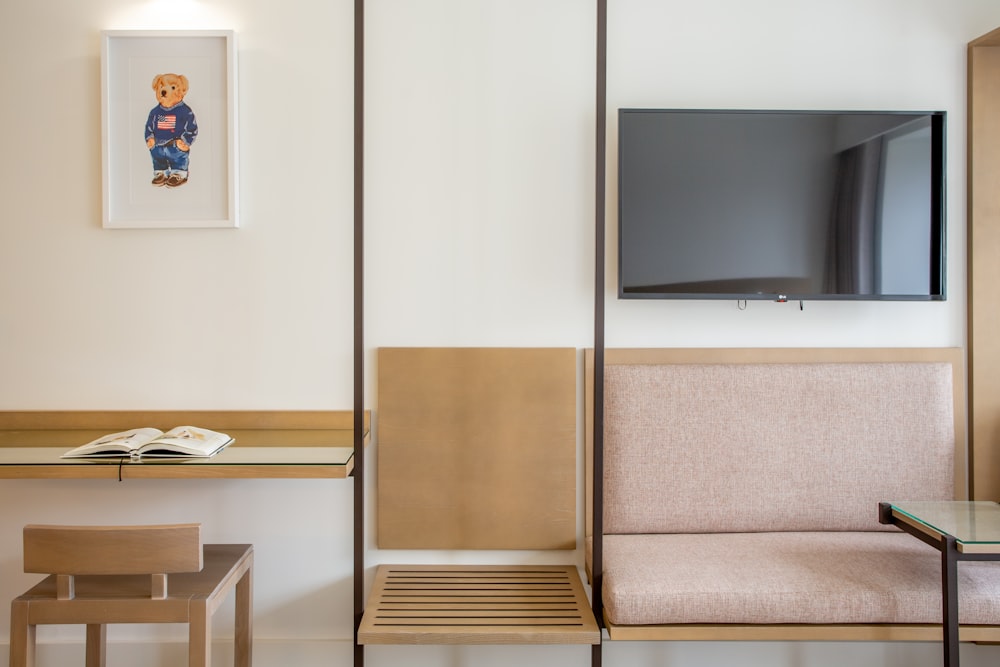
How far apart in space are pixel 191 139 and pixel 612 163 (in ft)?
4.27

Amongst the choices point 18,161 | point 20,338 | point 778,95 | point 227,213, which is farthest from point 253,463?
point 778,95

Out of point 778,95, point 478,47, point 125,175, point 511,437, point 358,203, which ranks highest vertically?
point 478,47

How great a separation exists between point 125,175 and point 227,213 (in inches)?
12.7

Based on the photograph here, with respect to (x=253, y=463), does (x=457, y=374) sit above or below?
above

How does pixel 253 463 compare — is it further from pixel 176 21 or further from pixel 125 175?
pixel 176 21

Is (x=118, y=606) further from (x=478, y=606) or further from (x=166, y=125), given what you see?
(x=166, y=125)

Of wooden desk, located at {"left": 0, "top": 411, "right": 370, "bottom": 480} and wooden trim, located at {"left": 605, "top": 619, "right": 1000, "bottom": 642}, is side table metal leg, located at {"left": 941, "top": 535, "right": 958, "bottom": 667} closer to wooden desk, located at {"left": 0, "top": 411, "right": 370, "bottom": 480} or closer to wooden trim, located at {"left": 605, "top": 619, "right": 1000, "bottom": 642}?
wooden trim, located at {"left": 605, "top": 619, "right": 1000, "bottom": 642}

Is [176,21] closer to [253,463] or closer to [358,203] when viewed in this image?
[358,203]

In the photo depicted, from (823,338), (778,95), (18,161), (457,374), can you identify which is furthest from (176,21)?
(823,338)

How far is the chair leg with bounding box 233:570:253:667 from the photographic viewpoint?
202cm

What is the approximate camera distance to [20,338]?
217cm

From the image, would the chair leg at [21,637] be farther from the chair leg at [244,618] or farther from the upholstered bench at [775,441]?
the upholstered bench at [775,441]

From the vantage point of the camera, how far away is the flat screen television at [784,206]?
6.87 ft

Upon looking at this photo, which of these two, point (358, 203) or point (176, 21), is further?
point (176, 21)
